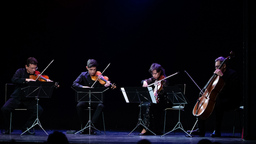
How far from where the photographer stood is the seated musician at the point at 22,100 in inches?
276

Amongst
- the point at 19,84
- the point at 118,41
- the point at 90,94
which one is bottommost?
the point at 90,94

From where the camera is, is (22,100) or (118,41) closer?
(22,100)

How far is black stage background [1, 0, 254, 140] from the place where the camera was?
7773 mm

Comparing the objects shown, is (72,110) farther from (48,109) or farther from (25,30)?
(25,30)

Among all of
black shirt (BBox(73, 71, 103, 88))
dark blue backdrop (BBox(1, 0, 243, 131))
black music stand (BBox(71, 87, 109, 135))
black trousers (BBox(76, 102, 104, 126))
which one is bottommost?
black trousers (BBox(76, 102, 104, 126))

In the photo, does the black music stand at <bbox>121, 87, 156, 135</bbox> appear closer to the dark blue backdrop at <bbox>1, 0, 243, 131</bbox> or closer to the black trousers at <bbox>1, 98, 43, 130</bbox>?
the dark blue backdrop at <bbox>1, 0, 243, 131</bbox>

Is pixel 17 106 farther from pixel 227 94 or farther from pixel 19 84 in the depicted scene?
pixel 227 94

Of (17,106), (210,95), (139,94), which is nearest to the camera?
(210,95)

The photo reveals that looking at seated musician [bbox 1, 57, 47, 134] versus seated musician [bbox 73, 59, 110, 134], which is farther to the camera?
seated musician [bbox 73, 59, 110, 134]

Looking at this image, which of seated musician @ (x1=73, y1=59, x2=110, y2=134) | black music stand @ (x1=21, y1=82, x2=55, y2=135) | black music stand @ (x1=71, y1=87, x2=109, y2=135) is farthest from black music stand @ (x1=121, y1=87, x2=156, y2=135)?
black music stand @ (x1=21, y1=82, x2=55, y2=135)

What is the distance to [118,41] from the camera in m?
8.09

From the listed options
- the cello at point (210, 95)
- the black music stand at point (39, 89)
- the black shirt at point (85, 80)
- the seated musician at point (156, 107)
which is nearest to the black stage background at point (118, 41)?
the black shirt at point (85, 80)

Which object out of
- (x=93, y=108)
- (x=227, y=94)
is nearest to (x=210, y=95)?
(x=227, y=94)

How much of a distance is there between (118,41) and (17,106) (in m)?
2.46
